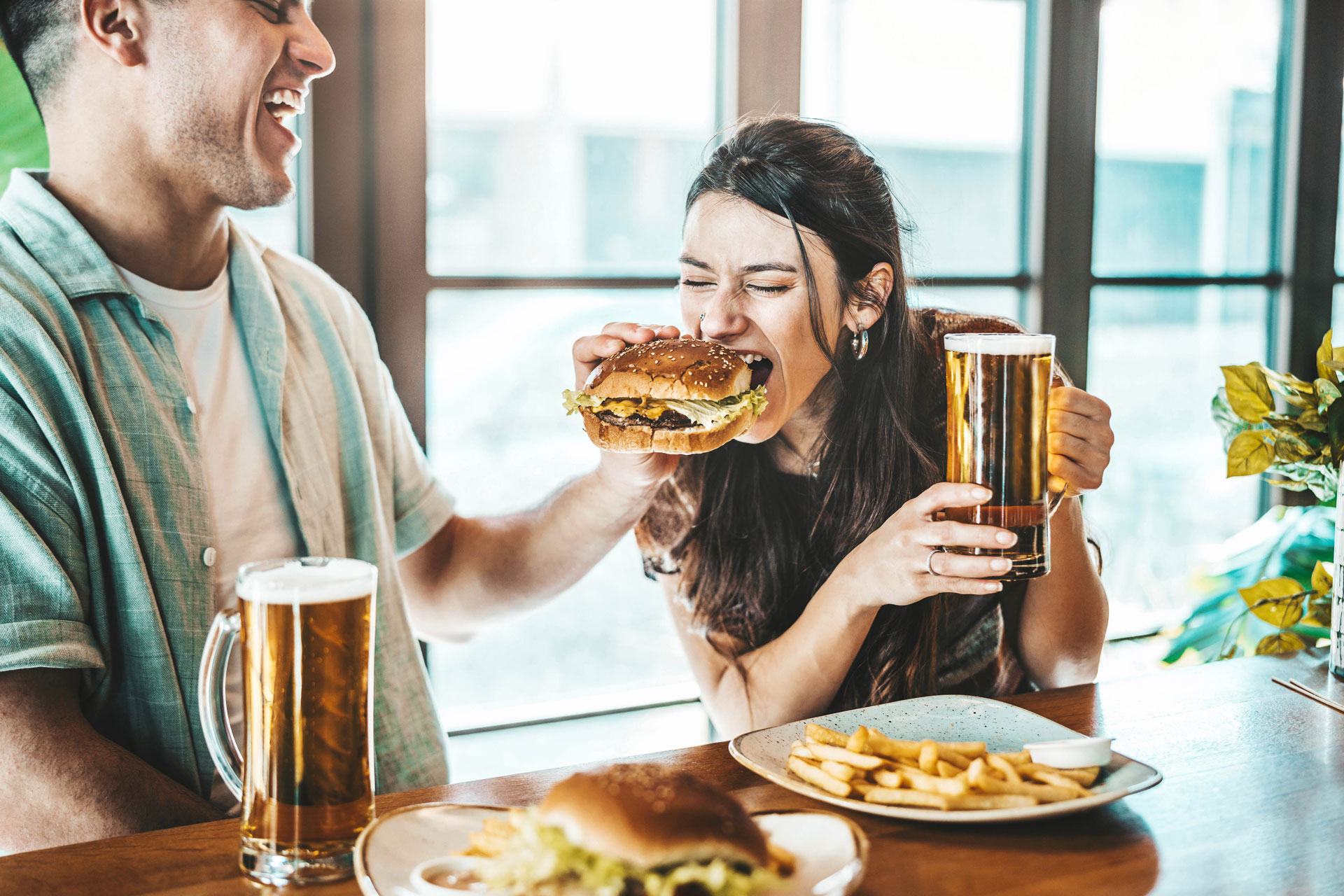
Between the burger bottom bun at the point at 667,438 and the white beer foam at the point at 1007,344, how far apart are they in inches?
19.0

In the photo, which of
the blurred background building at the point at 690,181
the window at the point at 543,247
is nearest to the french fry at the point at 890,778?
the blurred background building at the point at 690,181

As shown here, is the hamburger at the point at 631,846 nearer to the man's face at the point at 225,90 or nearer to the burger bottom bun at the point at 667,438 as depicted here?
the burger bottom bun at the point at 667,438

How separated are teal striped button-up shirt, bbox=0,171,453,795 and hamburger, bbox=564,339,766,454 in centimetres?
48

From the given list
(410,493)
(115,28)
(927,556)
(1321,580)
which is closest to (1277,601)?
(1321,580)

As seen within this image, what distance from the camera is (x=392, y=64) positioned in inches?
93.3

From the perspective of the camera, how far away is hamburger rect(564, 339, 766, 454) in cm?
165

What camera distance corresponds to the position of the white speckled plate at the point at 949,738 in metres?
0.98

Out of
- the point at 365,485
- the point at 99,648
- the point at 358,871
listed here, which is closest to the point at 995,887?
the point at 358,871

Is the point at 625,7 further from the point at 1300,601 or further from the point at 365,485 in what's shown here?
the point at 1300,601

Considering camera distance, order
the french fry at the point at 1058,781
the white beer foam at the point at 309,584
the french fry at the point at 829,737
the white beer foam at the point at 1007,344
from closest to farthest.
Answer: the white beer foam at the point at 309,584 → the french fry at the point at 1058,781 → the french fry at the point at 829,737 → the white beer foam at the point at 1007,344

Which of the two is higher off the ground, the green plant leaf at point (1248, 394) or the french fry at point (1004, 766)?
the green plant leaf at point (1248, 394)

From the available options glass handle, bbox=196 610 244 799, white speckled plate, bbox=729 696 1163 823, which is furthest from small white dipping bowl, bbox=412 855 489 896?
white speckled plate, bbox=729 696 1163 823

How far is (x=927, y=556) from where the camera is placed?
1345 millimetres

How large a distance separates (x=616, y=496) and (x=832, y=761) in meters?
0.88
